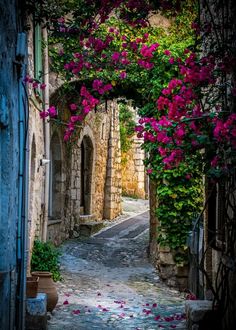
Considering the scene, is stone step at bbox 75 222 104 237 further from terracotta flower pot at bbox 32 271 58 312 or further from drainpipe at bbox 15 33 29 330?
drainpipe at bbox 15 33 29 330

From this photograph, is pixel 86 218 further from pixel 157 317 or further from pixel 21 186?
pixel 21 186

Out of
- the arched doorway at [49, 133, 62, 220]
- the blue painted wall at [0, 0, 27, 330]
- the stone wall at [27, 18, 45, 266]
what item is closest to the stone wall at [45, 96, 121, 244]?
the arched doorway at [49, 133, 62, 220]

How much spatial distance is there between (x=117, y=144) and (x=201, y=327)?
12969 mm

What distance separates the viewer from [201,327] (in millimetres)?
5582

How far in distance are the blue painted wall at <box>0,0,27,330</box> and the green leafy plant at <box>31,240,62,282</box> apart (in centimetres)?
314

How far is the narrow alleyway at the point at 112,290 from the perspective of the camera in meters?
6.81

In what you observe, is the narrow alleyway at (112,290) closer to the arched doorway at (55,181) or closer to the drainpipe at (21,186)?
the arched doorway at (55,181)

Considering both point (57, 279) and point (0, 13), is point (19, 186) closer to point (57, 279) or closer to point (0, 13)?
Answer: point (0, 13)

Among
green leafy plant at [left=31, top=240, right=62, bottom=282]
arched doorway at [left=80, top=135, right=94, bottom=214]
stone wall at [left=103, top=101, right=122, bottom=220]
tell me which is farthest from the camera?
stone wall at [left=103, top=101, right=122, bottom=220]

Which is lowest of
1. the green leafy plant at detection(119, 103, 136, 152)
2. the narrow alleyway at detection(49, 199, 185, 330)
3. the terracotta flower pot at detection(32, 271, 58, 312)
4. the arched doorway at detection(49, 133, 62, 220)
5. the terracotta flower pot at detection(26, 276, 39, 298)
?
the narrow alleyway at detection(49, 199, 185, 330)

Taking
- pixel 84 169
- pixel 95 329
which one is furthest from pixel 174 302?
pixel 84 169

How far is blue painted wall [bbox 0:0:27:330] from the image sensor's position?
4.52 meters

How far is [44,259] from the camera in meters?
8.81

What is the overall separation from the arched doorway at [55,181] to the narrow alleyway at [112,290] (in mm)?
924
